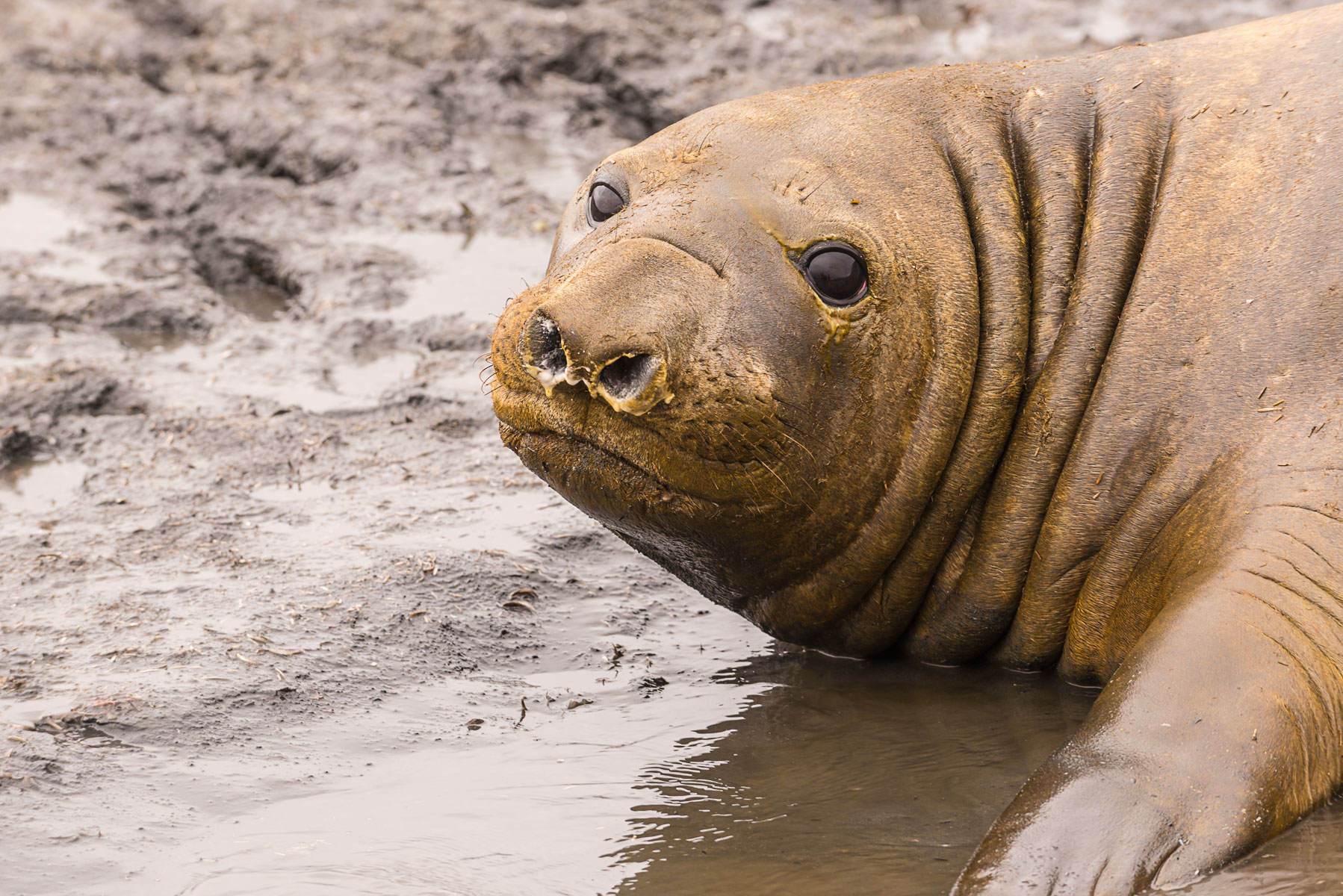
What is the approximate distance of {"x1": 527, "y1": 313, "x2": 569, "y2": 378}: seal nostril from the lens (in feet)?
12.5

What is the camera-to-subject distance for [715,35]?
452 inches

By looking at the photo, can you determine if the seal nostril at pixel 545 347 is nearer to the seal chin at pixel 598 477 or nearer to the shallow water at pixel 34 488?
the seal chin at pixel 598 477

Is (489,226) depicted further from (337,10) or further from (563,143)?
(337,10)

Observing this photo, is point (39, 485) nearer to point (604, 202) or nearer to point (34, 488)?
point (34, 488)

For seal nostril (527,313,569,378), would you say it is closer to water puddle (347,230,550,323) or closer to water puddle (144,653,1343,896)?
water puddle (144,653,1343,896)

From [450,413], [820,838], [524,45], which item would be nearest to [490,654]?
[820,838]

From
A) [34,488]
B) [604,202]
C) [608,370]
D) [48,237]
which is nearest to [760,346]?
[608,370]

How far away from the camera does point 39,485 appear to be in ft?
20.1

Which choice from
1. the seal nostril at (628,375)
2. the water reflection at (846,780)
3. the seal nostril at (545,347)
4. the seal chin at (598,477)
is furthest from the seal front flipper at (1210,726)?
the seal nostril at (545,347)

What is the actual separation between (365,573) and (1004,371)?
7.24 ft

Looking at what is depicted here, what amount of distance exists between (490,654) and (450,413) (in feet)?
6.92

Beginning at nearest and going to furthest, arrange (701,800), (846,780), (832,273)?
(701,800), (846,780), (832,273)

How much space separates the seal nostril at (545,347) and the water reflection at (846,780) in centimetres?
107

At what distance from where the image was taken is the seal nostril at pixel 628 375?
3.79 m
